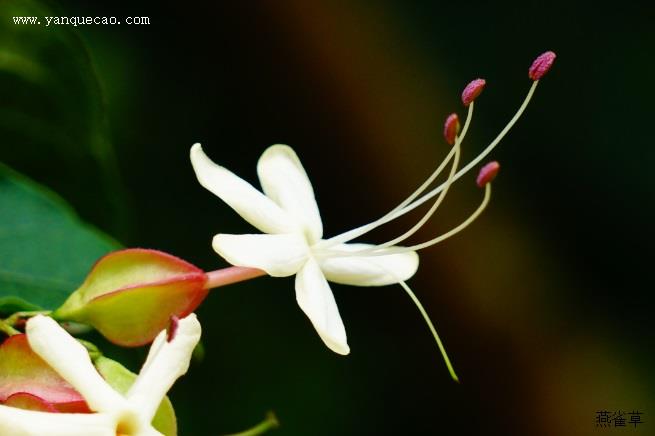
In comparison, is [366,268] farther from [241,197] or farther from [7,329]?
[7,329]

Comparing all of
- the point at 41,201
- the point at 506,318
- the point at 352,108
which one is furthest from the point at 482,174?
the point at 506,318

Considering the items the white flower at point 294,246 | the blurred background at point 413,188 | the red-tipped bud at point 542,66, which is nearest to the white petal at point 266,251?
the white flower at point 294,246

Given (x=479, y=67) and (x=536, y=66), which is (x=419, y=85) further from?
(x=536, y=66)

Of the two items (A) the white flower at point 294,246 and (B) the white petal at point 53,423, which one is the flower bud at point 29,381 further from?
(A) the white flower at point 294,246

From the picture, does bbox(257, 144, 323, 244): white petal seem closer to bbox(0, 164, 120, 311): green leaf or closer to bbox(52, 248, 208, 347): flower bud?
bbox(52, 248, 208, 347): flower bud

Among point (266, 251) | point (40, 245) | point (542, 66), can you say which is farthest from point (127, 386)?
point (542, 66)

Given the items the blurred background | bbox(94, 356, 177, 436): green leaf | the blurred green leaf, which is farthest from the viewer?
the blurred background

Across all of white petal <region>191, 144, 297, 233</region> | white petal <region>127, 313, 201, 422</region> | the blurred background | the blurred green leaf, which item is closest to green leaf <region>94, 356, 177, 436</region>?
white petal <region>127, 313, 201, 422</region>
